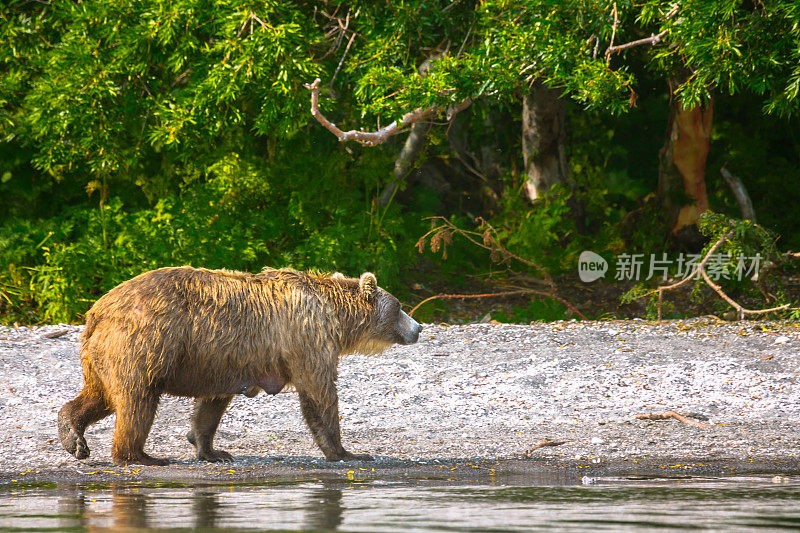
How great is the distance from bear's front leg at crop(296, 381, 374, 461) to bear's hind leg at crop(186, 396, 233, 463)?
0.63 m

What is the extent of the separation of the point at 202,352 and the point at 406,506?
2.21 metres

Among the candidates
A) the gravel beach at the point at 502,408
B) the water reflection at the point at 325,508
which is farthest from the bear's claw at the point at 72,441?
the water reflection at the point at 325,508

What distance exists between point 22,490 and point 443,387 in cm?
418

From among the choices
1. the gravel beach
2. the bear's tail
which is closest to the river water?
the gravel beach

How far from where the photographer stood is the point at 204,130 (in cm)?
1335

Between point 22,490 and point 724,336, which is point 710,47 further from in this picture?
point 22,490

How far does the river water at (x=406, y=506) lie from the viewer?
4977mm

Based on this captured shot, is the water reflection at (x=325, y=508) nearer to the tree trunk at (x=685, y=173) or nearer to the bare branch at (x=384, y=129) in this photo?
the bare branch at (x=384, y=129)

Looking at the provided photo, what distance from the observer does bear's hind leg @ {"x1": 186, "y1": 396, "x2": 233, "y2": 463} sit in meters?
7.49

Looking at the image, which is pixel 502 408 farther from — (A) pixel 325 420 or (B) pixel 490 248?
(B) pixel 490 248

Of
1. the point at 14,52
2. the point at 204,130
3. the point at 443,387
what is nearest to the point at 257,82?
the point at 204,130

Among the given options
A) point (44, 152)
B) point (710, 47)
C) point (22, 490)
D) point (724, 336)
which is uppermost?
point (710, 47)

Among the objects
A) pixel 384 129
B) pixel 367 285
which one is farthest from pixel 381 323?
pixel 384 129

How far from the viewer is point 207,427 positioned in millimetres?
7562
